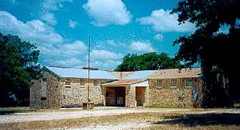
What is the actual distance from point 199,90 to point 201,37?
22.4 m

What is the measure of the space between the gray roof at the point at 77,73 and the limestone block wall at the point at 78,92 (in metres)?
0.83

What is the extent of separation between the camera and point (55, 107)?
49.0 meters

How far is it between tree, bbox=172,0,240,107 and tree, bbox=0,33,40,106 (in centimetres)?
1781

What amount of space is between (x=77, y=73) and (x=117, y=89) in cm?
619

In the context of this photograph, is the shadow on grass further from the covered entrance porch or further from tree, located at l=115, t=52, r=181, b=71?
tree, located at l=115, t=52, r=181, b=71

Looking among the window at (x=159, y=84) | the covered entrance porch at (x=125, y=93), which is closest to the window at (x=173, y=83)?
the window at (x=159, y=84)

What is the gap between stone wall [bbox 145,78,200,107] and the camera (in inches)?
1832

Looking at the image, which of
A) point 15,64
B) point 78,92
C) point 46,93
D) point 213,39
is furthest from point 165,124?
point 46,93

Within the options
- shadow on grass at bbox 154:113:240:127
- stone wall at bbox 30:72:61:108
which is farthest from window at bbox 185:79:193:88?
shadow on grass at bbox 154:113:240:127

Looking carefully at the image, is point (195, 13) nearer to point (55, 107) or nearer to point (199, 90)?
point (199, 90)

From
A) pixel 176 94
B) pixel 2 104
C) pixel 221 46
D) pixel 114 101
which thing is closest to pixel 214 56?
pixel 221 46

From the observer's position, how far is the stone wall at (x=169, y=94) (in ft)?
153

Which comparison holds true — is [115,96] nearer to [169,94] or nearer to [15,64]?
[169,94]

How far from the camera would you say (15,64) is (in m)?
37.6
